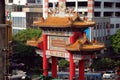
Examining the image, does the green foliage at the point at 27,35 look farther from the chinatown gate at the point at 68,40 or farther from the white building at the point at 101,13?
the chinatown gate at the point at 68,40

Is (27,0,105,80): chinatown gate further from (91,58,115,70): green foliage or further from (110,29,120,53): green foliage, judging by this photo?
(110,29,120,53): green foliage

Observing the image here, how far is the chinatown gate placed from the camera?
36116mm

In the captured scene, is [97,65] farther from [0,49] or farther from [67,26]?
[0,49]

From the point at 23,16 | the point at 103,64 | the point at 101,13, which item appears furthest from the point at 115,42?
the point at 23,16

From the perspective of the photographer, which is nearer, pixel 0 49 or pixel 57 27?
pixel 0 49

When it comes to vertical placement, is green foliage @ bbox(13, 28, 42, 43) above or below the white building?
below

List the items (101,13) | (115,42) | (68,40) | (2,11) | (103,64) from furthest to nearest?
(101,13) → (115,42) → (103,64) → (68,40) → (2,11)

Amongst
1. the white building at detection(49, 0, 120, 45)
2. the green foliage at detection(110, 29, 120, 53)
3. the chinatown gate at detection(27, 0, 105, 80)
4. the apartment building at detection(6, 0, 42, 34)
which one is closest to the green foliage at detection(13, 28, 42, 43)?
the white building at detection(49, 0, 120, 45)

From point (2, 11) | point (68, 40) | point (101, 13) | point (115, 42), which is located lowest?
point (115, 42)

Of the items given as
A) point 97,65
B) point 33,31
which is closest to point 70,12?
point 97,65

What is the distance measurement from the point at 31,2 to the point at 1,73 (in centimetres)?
8571

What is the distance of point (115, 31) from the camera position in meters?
71.0

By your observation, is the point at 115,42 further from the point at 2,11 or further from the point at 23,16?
the point at 2,11

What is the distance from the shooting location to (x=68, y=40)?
3731 cm
